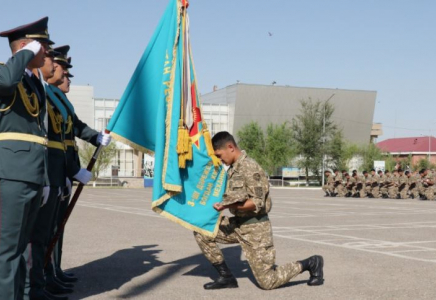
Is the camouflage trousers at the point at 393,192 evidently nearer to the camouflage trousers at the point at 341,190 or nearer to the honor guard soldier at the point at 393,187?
the honor guard soldier at the point at 393,187

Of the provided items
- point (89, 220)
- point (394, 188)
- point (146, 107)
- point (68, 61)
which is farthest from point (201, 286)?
point (394, 188)

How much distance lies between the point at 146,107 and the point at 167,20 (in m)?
1.01

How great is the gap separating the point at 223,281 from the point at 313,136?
55667mm

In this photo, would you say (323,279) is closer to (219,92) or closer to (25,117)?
(25,117)

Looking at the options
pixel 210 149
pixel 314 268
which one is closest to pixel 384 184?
pixel 314 268

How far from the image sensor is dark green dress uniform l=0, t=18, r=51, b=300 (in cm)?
486

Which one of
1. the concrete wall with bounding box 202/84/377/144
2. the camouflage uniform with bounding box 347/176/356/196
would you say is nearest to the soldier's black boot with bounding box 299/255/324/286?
the camouflage uniform with bounding box 347/176/356/196

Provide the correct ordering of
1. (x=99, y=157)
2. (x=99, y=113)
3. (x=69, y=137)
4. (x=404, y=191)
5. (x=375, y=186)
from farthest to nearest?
(x=99, y=113)
(x=99, y=157)
(x=375, y=186)
(x=404, y=191)
(x=69, y=137)

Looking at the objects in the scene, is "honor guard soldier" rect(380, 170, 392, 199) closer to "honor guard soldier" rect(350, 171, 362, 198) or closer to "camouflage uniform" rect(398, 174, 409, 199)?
"camouflage uniform" rect(398, 174, 409, 199)

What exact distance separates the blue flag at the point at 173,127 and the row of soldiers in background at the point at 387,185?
25292mm

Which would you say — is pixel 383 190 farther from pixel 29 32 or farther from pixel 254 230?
pixel 29 32

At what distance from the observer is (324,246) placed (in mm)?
10758

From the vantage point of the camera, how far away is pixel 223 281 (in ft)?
23.2

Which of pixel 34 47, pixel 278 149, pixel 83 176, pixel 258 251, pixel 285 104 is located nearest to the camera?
pixel 34 47
